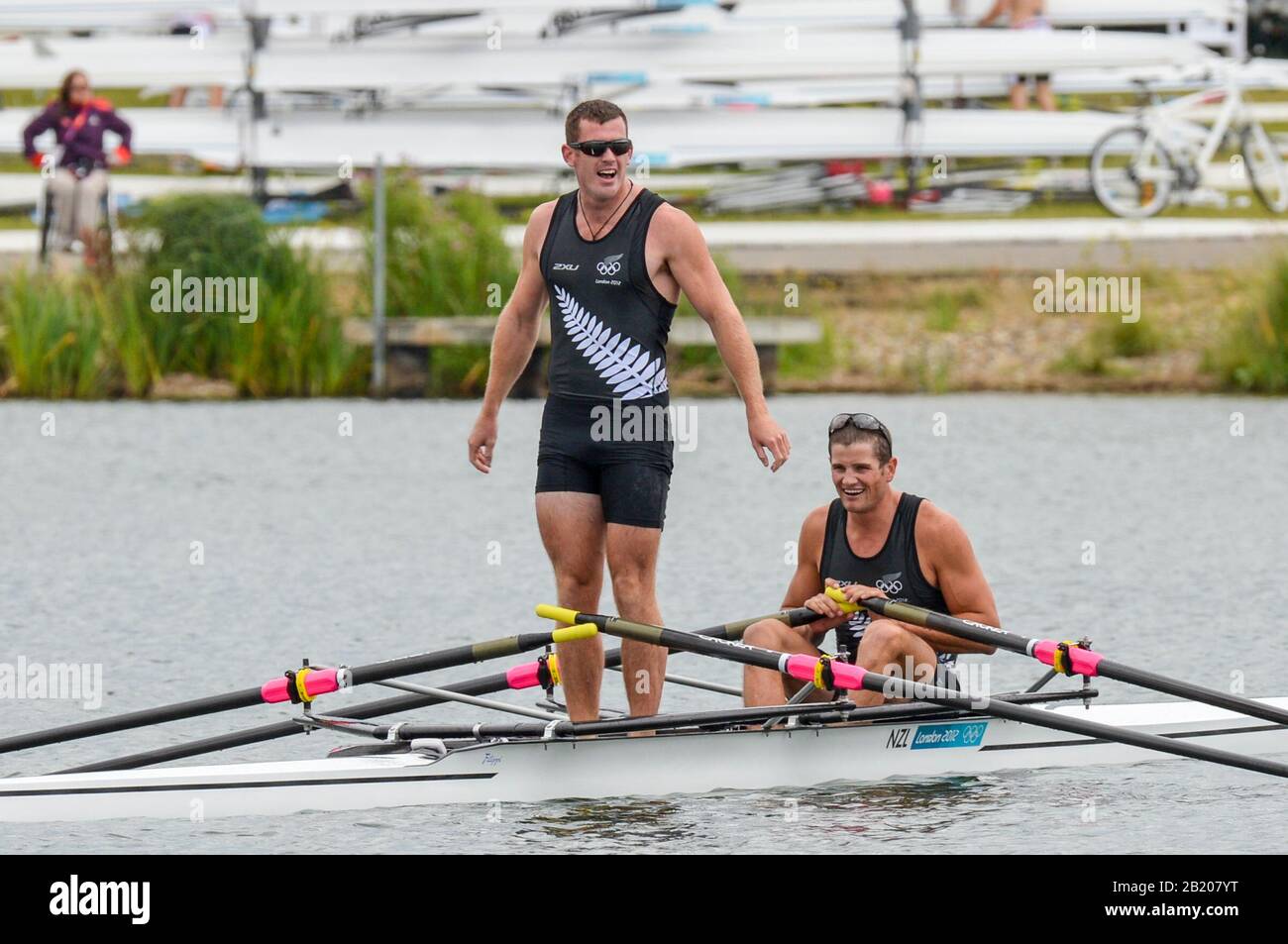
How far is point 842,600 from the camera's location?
8.85m

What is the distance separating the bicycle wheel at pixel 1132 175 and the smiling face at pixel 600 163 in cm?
1879

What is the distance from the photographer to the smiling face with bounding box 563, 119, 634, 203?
8.36 meters

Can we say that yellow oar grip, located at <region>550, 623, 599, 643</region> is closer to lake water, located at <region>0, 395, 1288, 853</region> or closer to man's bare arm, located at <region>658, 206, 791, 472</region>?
lake water, located at <region>0, 395, 1288, 853</region>

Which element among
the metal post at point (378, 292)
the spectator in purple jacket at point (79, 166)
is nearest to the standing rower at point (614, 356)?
the metal post at point (378, 292)

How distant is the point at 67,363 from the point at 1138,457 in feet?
30.3

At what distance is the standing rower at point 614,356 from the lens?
845 centimetres

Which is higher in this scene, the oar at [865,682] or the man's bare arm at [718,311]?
the man's bare arm at [718,311]

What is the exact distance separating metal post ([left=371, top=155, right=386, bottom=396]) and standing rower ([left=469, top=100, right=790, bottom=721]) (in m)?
13.1

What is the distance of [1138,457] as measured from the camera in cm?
1881

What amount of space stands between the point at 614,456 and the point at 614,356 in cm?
35

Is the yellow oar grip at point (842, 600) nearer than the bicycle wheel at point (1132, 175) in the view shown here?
Yes

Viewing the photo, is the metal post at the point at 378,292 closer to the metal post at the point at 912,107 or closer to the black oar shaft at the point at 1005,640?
the metal post at the point at 912,107

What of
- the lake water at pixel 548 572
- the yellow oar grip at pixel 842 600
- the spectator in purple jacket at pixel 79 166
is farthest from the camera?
the spectator in purple jacket at pixel 79 166

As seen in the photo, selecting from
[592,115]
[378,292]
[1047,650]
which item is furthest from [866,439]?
[378,292]
